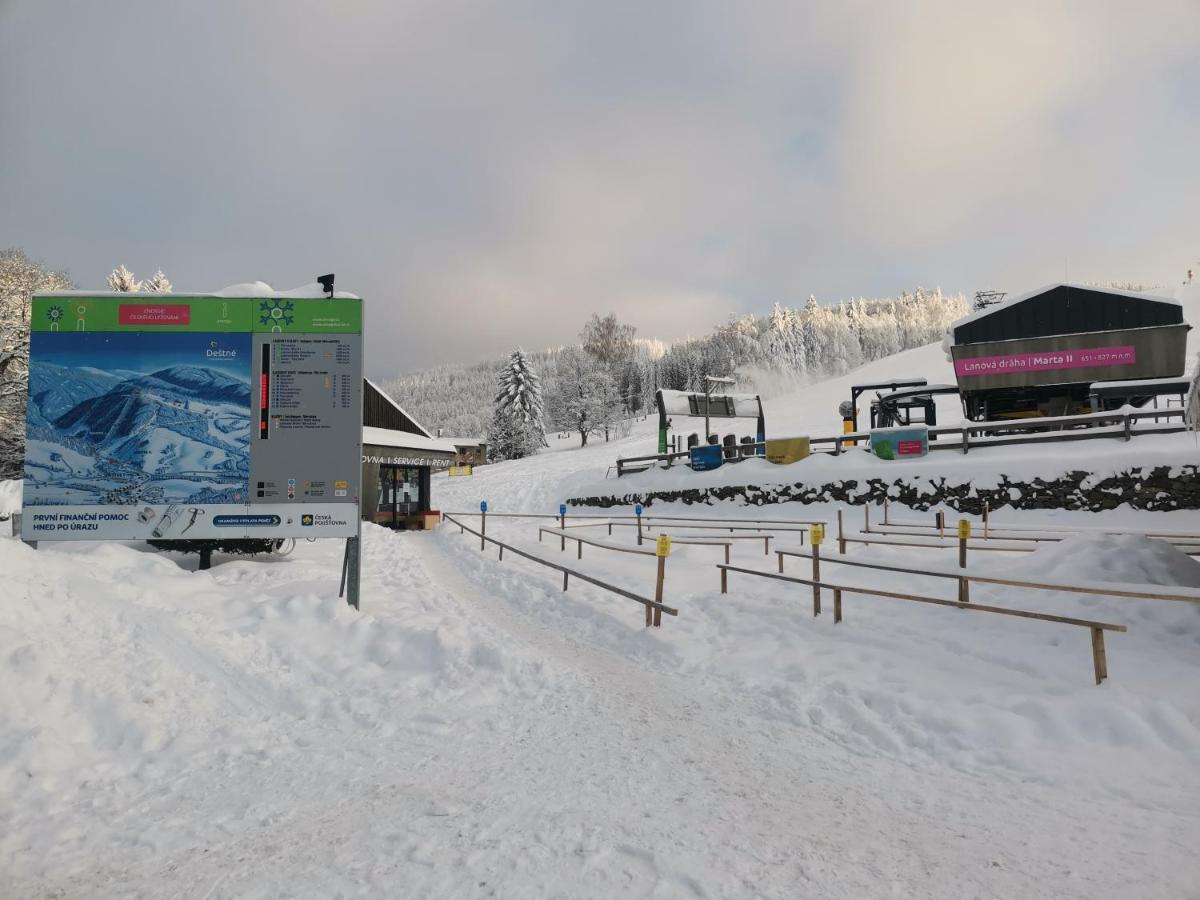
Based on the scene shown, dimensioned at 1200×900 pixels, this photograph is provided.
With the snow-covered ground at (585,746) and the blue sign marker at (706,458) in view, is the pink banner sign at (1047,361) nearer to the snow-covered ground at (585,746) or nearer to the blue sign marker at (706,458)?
the blue sign marker at (706,458)

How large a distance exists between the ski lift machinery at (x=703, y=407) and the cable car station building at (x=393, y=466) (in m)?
12.9

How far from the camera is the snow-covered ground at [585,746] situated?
2.96 meters

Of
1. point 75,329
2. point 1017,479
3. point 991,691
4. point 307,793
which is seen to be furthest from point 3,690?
point 1017,479

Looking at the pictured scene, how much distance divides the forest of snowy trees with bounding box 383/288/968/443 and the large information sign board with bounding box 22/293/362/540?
57.3 meters

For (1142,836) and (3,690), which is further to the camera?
(3,690)

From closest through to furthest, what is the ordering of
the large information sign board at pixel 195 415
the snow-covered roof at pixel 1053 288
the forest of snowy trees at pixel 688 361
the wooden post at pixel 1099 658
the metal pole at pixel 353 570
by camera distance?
1. the wooden post at pixel 1099 658
2. the large information sign board at pixel 195 415
3. the metal pole at pixel 353 570
4. the snow-covered roof at pixel 1053 288
5. the forest of snowy trees at pixel 688 361

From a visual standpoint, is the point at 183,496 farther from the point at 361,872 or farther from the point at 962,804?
the point at 962,804

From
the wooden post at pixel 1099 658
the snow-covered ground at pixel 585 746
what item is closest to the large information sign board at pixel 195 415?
the snow-covered ground at pixel 585 746

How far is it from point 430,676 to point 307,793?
2.18 m

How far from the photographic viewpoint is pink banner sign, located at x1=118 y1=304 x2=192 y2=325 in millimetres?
7805

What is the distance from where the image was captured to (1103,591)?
5.86 m

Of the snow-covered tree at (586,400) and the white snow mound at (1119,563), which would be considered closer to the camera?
the white snow mound at (1119,563)

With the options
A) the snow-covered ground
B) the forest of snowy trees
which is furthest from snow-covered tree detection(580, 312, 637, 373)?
the snow-covered ground

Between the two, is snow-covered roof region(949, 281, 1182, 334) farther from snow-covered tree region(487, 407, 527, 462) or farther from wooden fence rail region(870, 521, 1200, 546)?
snow-covered tree region(487, 407, 527, 462)
